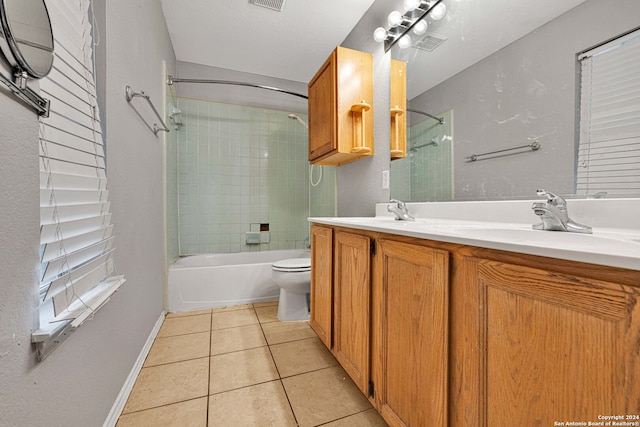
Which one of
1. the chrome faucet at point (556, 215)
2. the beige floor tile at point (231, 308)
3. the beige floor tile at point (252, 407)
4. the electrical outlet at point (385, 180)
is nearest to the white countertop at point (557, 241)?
the chrome faucet at point (556, 215)

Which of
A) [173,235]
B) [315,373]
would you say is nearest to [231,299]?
[173,235]

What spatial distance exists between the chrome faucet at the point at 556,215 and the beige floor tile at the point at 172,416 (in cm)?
141

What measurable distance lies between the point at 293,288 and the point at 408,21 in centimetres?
191

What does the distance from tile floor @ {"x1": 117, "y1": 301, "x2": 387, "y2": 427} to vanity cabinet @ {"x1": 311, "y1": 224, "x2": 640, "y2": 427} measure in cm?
28

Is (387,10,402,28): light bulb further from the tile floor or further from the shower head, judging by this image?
the tile floor

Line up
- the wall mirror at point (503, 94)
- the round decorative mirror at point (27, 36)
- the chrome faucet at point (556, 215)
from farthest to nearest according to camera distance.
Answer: the wall mirror at point (503, 94) → the chrome faucet at point (556, 215) → the round decorative mirror at point (27, 36)

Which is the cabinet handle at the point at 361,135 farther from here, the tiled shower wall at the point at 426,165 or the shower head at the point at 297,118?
the shower head at the point at 297,118

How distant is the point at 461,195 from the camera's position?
1245 mm

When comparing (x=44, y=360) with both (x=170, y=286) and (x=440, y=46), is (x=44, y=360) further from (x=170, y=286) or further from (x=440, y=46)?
(x=440, y=46)

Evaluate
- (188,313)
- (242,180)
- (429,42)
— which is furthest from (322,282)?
(242,180)

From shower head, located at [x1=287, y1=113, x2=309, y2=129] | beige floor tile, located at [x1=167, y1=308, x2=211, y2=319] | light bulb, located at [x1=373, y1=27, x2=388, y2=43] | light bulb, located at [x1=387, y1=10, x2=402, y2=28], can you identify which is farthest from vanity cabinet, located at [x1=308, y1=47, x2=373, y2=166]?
beige floor tile, located at [x1=167, y1=308, x2=211, y2=319]

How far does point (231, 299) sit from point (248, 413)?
129 cm

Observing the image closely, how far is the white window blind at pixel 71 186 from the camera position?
64 centimetres

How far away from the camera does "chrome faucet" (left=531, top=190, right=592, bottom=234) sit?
741 mm
